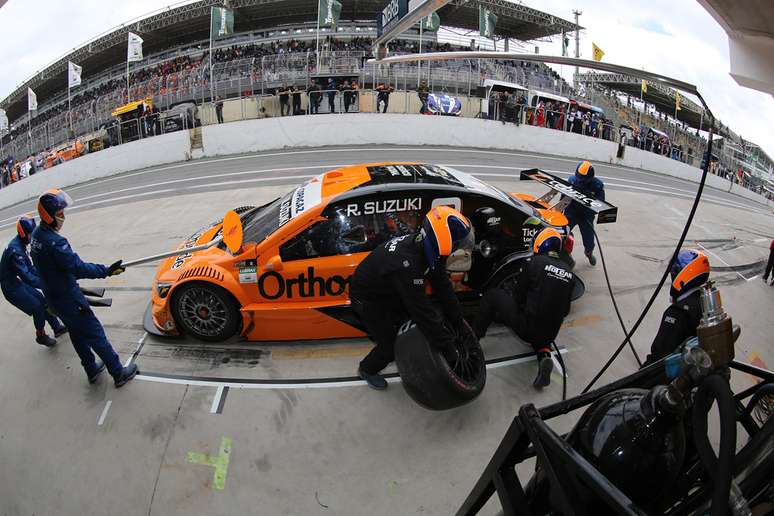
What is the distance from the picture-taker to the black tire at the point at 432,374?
358cm

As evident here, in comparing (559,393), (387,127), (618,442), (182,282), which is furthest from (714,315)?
(387,127)

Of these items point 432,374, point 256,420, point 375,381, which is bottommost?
point 256,420

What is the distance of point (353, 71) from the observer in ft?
75.9

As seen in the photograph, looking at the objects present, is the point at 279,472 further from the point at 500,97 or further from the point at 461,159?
the point at 500,97

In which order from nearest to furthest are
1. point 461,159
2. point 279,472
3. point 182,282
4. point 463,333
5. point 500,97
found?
point 279,472, point 463,333, point 182,282, point 461,159, point 500,97

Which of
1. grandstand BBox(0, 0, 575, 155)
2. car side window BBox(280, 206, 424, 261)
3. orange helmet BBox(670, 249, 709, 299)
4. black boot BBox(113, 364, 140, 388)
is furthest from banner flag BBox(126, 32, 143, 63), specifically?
orange helmet BBox(670, 249, 709, 299)

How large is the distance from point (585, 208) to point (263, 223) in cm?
427

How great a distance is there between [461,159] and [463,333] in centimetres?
1158

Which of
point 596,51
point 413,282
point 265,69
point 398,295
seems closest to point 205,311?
point 398,295

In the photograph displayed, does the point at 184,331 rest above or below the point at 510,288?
below

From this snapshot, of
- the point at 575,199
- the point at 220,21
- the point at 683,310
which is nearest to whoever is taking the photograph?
the point at 683,310

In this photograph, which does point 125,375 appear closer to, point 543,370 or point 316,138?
point 543,370

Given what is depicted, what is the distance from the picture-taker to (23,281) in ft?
Result: 15.5

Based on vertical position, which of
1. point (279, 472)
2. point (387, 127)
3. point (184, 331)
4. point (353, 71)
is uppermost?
point (353, 71)
